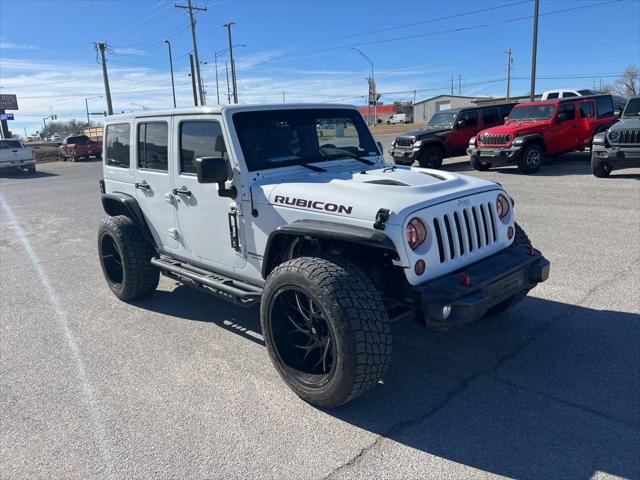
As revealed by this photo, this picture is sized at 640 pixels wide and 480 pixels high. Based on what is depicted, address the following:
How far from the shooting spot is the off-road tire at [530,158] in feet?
45.0

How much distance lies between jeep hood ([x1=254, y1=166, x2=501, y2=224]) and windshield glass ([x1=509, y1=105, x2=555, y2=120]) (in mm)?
12057

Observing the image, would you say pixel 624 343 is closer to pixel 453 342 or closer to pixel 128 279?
pixel 453 342

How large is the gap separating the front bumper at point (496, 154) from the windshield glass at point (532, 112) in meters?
1.72

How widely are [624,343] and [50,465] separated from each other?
13.3 feet

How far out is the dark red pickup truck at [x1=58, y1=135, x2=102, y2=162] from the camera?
33.1 m

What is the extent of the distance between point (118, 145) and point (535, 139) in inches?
463

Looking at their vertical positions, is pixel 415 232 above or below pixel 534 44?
below

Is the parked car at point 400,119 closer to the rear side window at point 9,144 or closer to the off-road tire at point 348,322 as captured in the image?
the rear side window at point 9,144

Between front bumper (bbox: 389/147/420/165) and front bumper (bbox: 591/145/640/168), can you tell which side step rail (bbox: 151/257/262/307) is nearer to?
front bumper (bbox: 591/145/640/168)

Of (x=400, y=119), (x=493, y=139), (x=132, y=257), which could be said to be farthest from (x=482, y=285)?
(x=400, y=119)

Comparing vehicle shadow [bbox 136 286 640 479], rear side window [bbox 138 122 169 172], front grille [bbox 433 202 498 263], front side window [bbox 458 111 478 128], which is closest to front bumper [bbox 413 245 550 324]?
front grille [bbox 433 202 498 263]

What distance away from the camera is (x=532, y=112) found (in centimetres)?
1485

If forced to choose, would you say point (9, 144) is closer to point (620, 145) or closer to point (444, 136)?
point (444, 136)

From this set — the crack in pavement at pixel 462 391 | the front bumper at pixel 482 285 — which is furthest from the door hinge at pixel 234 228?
the crack in pavement at pixel 462 391
